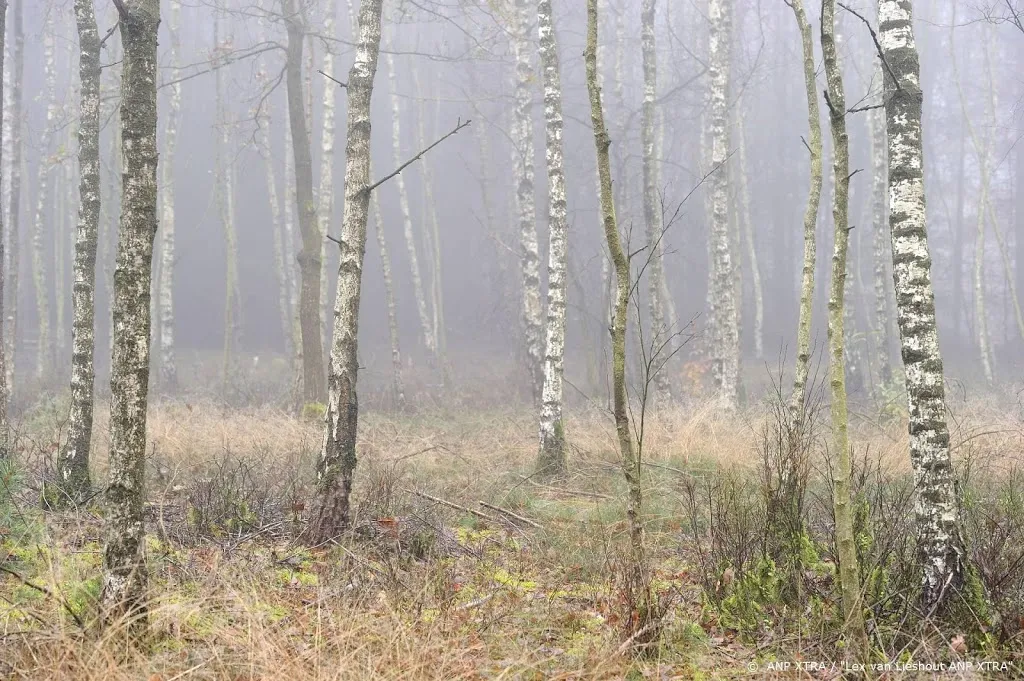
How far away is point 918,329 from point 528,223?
974 centimetres

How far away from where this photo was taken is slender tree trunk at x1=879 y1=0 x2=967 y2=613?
3.99m

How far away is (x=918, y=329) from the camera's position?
4.25 metres

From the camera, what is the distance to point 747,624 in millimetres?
3904

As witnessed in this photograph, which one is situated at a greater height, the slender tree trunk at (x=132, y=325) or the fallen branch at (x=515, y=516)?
the slender tree trunk at (x=132, y=325)

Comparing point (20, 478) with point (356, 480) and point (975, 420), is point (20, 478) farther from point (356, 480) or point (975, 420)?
point (975, 420)

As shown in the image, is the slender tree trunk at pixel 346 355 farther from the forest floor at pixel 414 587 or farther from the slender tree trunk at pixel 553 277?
the slender tree trunk at pixel 553 277

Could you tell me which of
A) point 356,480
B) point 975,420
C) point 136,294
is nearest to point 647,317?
point 975,420

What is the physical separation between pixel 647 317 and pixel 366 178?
1817 cm

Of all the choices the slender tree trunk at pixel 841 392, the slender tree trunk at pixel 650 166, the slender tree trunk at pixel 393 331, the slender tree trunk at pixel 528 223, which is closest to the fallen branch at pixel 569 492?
the slender tree trunk at pixel 841 392

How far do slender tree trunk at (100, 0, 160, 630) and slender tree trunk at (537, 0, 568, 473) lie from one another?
18.5 feet

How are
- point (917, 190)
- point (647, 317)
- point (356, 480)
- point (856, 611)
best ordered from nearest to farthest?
point (856, 611)
point (917, 190)
point (356, 480)
point (647, 317)

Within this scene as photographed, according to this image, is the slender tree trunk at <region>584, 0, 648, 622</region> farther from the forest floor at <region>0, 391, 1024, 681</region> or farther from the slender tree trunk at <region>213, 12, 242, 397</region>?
the slender tree trunk at <region>213, 12, 242, 397</region>

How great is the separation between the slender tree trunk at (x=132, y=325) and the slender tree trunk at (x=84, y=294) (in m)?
2.72

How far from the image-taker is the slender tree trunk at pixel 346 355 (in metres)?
5.54
